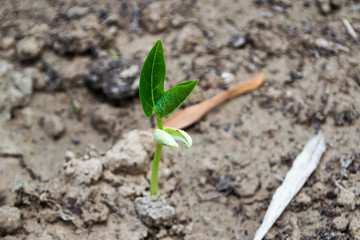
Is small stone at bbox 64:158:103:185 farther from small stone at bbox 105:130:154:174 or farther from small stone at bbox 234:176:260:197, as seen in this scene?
small stone at bbox 234:176:260:197

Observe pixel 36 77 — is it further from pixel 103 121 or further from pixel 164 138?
pixel 164 138

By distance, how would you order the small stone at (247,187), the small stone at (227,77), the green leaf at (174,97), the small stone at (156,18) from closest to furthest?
the green leaf at (174,97) → the small stone at (247,187) → the small stone at (227,77) → the small stone at (156,18)

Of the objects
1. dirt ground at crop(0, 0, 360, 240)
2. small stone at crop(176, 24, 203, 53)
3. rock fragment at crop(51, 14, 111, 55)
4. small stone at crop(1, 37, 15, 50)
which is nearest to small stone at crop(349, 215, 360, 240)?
dirt ground at crop(0, 0, 360, 240)

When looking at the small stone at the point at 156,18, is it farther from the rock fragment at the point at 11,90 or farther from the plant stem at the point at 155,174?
the plant stem at the point at 155,174

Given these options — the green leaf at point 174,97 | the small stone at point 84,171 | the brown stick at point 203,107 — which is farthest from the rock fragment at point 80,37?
the green leaf at point 174,97

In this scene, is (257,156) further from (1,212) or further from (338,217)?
(1,212)

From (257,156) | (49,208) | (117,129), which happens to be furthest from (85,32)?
(257,156)
